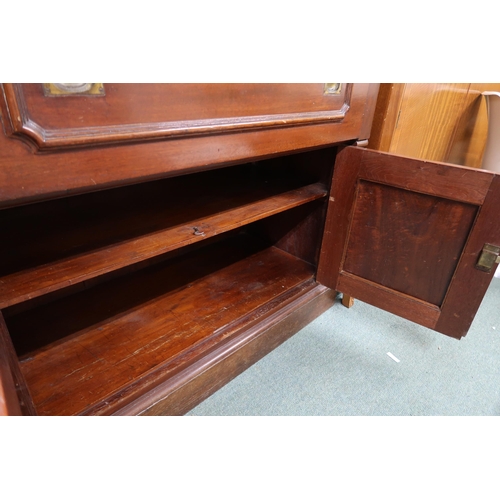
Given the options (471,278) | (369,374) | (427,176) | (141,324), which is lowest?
(369,374)

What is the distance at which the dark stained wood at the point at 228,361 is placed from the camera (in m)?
0.74

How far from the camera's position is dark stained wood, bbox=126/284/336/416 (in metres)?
0.74

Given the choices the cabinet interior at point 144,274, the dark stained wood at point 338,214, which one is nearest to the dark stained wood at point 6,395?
the cabinet interior at point 144,274

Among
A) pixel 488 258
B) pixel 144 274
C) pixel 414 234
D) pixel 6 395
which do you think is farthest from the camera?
pixel 144 274

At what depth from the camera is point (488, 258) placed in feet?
2.29

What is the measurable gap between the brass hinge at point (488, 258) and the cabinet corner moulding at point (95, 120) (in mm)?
504

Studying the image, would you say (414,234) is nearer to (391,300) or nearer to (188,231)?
(391,300)

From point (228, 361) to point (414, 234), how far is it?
54 cm

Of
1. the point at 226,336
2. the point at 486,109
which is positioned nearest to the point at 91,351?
the point at 226,336

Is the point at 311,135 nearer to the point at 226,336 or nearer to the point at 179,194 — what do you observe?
the point at 179,194

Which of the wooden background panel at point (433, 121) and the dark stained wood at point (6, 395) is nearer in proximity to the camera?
the dark stained wood at point (6, 395)

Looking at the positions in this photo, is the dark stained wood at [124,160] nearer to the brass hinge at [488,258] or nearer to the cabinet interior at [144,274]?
the cabinet interior at [144,274]

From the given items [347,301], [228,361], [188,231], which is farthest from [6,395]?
[347,301]

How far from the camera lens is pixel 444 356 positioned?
1028mm
